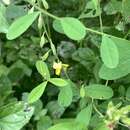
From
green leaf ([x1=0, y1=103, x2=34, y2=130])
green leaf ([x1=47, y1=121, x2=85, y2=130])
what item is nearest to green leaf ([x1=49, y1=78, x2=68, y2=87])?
green leaf ([x1=47, y1=121, x2=85, y2=130])

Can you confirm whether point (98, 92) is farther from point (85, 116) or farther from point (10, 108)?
point (10, 108)

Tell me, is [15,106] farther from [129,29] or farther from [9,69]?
[129,29]

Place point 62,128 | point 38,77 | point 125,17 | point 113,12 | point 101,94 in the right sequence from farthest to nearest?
point 38,77, point 113,12, point 125,17, point 101,94, point 62,128

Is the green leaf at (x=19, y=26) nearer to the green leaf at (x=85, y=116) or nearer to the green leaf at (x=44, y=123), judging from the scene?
the green leaf at (x=85, y=116)

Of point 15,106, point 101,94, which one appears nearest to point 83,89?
point 101,94

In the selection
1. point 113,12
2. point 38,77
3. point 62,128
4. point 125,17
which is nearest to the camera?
point 62,128

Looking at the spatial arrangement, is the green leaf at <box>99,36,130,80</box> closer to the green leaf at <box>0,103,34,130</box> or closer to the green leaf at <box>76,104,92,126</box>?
the green leaf at <box>76,104,92,126</box>
